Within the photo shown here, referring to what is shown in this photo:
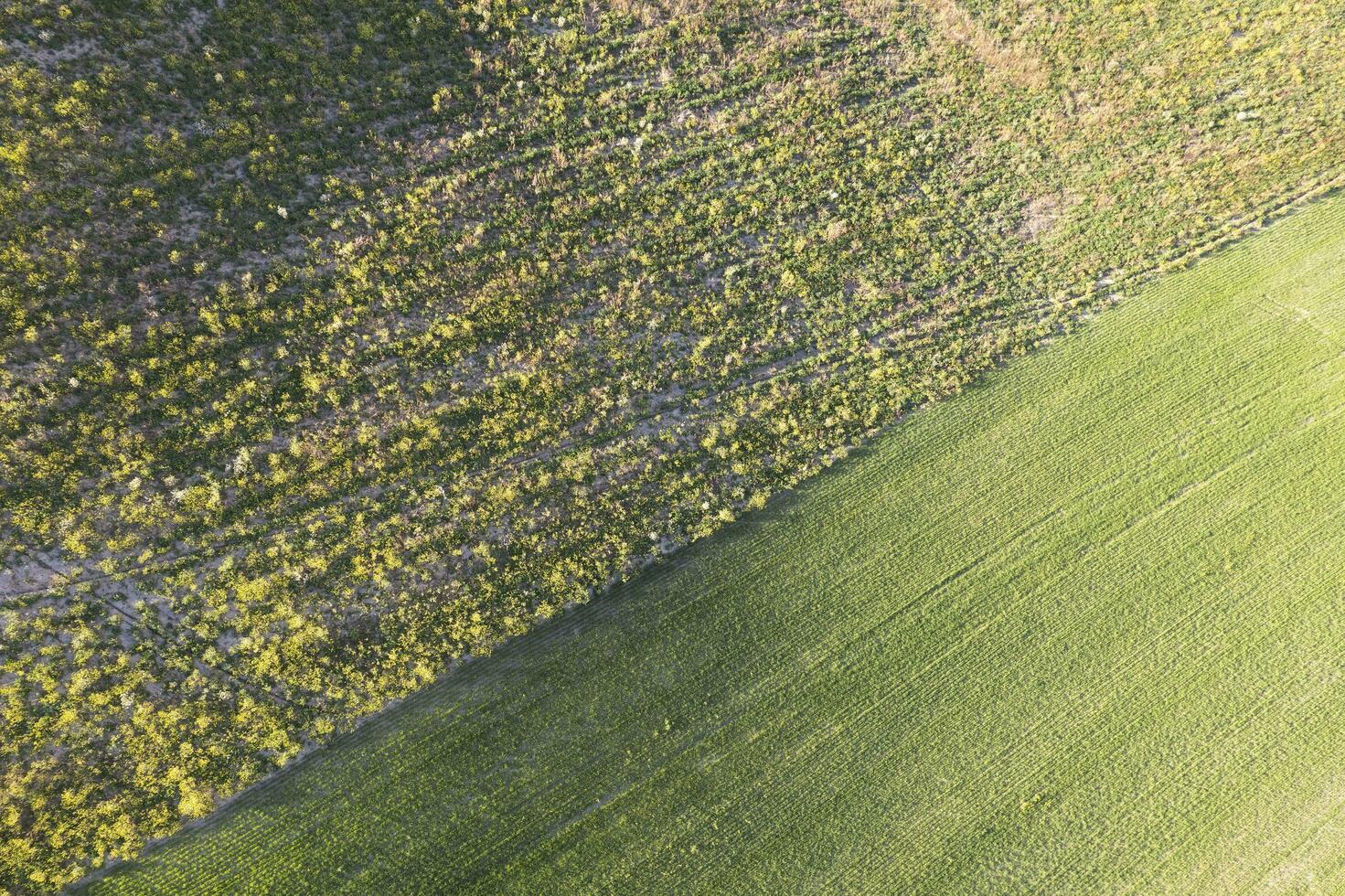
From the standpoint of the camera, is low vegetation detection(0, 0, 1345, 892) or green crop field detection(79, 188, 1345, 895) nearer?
low vegetation detection(0, 0, 1345, 892)

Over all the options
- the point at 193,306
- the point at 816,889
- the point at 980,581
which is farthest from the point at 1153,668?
the point at 193,306

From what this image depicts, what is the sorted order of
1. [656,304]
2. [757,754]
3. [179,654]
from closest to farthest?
[179,654]
[757,754]
[656,304]

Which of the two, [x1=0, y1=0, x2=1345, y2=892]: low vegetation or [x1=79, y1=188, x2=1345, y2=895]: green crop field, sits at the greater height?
[x1=0, y1=0, x2=1345, y2=892]: low vegetation

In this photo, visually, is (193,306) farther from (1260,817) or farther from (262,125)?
(1260,817)

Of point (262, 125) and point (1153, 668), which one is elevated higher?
point (262, 125)
